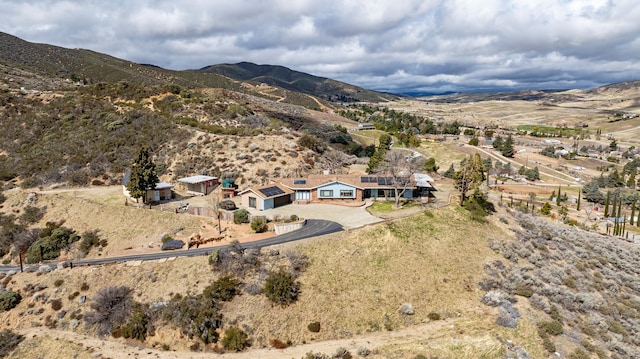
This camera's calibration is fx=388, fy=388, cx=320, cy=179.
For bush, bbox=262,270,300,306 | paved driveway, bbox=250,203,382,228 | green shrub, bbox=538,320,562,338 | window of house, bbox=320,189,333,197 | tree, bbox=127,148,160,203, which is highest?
tree, bbox=127,148,160,203

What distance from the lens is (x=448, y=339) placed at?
91.3 feet

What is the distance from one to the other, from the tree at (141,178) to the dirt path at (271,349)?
20038mm

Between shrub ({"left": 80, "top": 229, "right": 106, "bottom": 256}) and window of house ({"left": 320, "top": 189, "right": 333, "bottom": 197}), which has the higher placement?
window of house ({"left": 320, "top": 189, "right": 333, "bottom": 197})

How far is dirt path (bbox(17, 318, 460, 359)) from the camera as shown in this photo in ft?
89.7

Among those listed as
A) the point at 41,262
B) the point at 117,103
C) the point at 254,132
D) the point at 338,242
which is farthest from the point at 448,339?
the point at 117,103

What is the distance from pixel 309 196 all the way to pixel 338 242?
14427 mm

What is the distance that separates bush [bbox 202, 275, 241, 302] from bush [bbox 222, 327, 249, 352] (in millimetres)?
2992

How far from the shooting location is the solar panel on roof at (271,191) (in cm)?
4775

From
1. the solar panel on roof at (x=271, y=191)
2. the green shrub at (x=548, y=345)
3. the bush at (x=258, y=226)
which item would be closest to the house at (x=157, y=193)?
the solar panel on roof at (x=271, y=191)

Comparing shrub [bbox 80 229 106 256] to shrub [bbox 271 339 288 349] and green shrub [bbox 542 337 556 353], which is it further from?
green shrub [bbox 542 337 556 353]

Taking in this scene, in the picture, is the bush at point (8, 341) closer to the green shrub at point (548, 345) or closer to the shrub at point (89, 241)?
the shrub at point (89, 241)

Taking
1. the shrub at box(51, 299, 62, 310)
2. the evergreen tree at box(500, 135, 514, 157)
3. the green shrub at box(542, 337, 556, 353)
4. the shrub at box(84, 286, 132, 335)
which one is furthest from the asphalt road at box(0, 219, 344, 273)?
the evergreen tree at box(500, 135, 514, 157)

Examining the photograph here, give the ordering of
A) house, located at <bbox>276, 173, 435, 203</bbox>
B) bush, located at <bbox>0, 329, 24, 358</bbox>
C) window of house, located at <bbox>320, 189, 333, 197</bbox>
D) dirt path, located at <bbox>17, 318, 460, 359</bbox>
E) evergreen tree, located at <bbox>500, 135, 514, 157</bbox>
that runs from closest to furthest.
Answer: dirt path, located at <bbox>17, 318, 460, 359</bbox>, bush, located at <bbox>0, 329, 24, 358</bbox>, house, located at <bbox>276, 173, 435, 203</bbox>, window of house, located at <bbox>320, 189, 333, 197</bbox>, evergreen tree, located at <bbox>500, 135, 514, 157</bbox>

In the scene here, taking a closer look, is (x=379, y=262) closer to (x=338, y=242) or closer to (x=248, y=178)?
(x=338, y=242)
